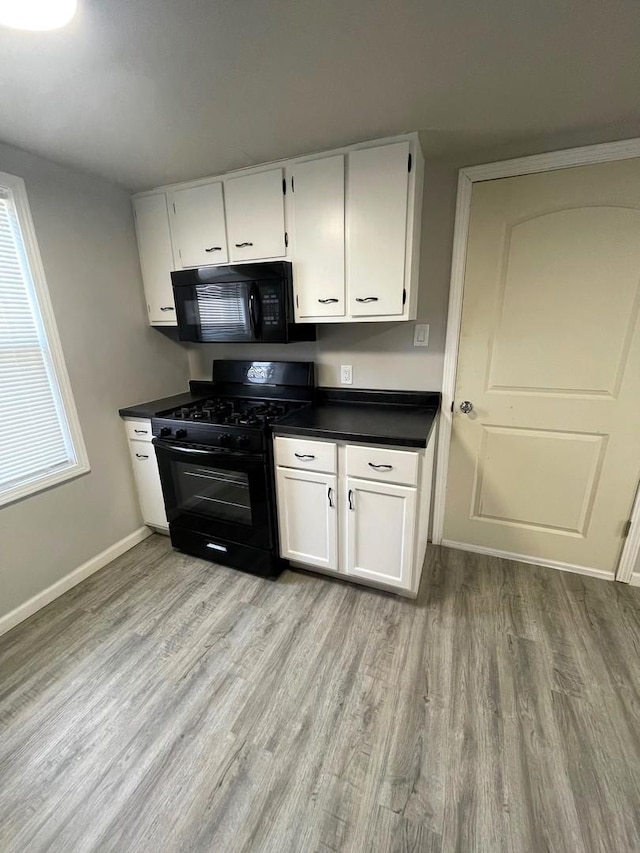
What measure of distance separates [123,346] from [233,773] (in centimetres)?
224

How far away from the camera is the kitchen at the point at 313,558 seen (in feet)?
3.57

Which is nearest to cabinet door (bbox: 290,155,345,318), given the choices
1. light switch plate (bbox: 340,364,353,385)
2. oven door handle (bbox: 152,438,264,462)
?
light switch plate (bbox: 340,364,353,385)

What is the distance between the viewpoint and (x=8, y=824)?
1.05 meters

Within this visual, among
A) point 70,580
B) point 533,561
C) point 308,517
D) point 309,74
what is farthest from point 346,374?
point 70,580

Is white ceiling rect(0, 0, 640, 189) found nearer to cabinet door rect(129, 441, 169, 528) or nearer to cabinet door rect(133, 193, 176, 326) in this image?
cabinet door rect(133, 193, 176, 326)

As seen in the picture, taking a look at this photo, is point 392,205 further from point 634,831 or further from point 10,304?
point 634,831

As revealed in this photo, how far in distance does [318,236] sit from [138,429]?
161 centimetres

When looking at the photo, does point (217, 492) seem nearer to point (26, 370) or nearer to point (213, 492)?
point (213, 492)

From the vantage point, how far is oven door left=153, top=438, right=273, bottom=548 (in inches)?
75.3

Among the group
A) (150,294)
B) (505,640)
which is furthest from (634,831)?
(150,294)

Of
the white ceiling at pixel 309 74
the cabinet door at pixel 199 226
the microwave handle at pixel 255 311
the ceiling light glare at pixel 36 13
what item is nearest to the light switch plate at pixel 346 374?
the microwave handle at pixel 255 311

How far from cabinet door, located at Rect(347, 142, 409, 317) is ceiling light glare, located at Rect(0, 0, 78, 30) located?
1.14 metres

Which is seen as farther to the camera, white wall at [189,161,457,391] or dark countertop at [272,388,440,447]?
white wall at [189,161,457,391]

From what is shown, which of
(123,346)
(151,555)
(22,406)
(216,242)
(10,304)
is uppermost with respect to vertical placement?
(216,242)
